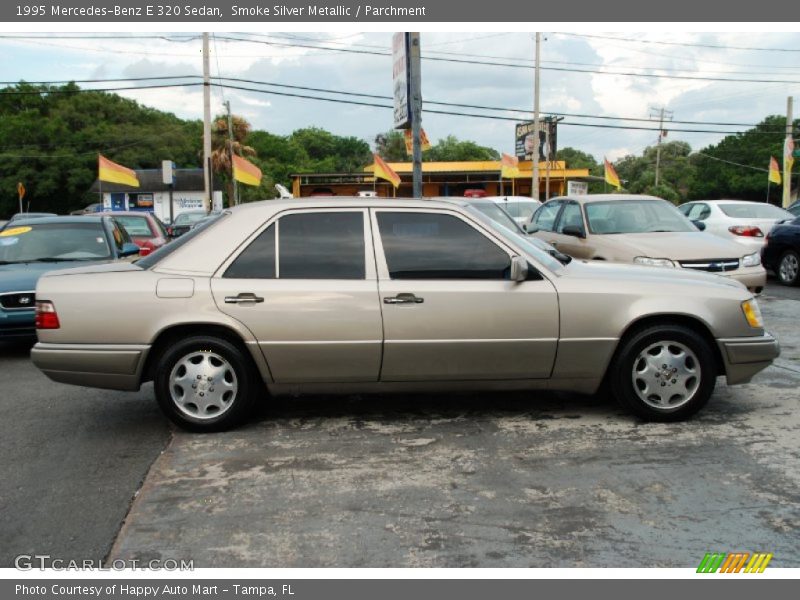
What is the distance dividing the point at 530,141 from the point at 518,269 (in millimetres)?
48221

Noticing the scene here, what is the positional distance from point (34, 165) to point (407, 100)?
193ft

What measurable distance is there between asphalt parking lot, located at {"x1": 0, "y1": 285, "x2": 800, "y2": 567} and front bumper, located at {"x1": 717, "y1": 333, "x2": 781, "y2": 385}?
13.8 inches

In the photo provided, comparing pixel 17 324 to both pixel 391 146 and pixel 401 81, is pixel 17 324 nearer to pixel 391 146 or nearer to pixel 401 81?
pixel 401 81

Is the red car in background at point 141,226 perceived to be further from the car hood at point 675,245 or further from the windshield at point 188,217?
the windshield at point 188,217

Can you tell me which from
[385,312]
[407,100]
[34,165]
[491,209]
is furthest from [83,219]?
[34,165]

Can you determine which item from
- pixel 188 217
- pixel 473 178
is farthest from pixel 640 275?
pixel 473 178

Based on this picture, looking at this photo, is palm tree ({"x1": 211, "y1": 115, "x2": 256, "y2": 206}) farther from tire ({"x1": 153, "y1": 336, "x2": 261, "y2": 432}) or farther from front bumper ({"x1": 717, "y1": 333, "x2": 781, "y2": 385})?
front bumper ({"x1": 717, "y1": 333, "x2": 781, "y2": 385})

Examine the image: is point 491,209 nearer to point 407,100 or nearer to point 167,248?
point 407,100

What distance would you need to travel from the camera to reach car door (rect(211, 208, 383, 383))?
4.96 metres

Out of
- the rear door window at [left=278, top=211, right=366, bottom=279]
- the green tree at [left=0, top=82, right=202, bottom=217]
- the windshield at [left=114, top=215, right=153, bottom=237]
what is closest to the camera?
the rear door window at [left=278, top=211, right=366, bottom=279]

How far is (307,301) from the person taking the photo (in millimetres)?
4973

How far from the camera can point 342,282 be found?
16.5ft

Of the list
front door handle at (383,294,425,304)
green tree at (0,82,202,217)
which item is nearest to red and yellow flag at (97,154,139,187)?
front door handle at (383,294,425,304)
